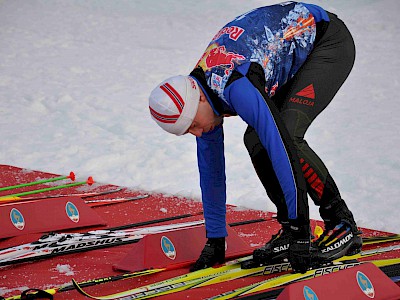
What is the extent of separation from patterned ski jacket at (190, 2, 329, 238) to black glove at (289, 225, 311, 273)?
0.07 m

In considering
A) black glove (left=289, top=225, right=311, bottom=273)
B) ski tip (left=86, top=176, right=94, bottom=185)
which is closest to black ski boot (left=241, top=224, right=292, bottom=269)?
black glove (left=289, top=225, right=311, bottom=273)

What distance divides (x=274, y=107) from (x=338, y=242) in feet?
2.42

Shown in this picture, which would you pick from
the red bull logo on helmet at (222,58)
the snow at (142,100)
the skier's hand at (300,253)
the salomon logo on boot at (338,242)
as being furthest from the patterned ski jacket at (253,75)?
the snow at (142,100)

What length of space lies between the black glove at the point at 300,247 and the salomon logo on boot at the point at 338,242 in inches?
9.8

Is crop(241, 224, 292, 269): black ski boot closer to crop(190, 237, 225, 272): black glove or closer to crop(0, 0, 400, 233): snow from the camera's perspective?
crop(190, 237, 225, 272): black glove

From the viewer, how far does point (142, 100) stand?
6.76 metres

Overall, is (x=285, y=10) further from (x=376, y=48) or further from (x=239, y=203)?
(x=376, y=48)

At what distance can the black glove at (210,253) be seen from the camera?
300 cm

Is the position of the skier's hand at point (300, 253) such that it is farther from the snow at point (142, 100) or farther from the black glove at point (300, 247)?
the snow at point (142, 100)

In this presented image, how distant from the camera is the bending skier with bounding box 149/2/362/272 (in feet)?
8.29

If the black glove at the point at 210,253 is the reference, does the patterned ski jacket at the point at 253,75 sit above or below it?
above

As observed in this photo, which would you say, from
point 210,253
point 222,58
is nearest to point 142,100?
point 210,253

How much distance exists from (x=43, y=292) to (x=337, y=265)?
1.09m

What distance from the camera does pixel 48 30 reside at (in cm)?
911
